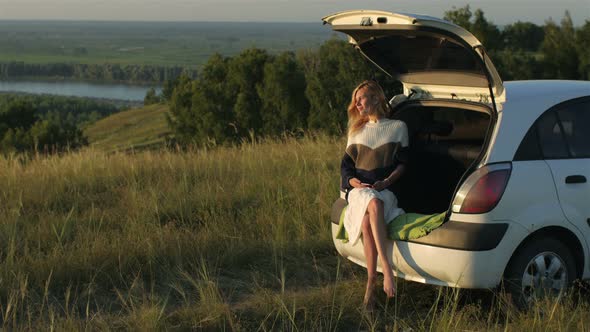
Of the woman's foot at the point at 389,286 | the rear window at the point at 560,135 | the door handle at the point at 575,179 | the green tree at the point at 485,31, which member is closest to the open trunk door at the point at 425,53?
the rear window at the point at 560,135

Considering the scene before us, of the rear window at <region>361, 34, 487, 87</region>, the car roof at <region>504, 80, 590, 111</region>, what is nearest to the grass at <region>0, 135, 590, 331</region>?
the car roof at <region>504, 80, 590, 111</region>

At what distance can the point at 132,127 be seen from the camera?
98000mm

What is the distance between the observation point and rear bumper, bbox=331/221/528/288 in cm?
436

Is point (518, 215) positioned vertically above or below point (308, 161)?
above

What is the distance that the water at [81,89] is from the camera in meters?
135

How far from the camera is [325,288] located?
16.9 ft

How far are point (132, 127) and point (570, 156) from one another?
96.5 metres

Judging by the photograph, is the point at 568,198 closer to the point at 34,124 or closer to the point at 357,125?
the point at 357,125

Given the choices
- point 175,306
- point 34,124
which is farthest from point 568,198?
point 34,124

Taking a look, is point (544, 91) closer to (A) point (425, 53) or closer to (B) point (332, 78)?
(A) point (425, 53)

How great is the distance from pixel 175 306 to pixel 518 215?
2.45 m

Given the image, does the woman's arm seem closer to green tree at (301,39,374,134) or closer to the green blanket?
the green blanket

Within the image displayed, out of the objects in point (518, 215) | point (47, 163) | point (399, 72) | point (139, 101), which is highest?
point (399, 72)

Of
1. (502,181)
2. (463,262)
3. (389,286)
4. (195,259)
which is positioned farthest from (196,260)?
(502,181)
